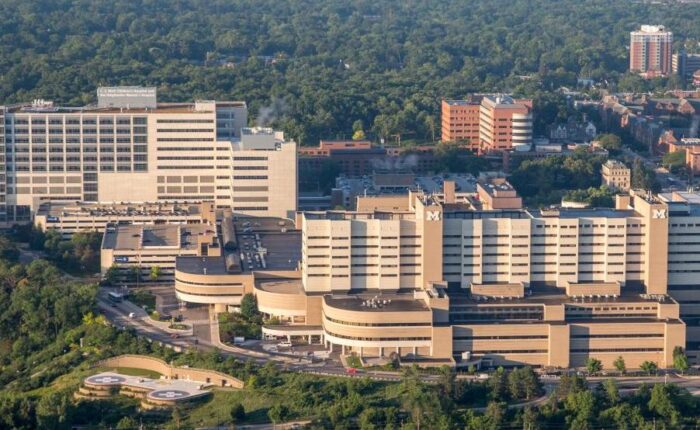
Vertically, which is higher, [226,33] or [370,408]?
[226,33]

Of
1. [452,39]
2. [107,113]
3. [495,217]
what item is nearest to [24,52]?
[452,39]

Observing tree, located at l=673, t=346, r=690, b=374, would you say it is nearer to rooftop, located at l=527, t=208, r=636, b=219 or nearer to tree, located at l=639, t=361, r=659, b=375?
tree, located at l=639, t=361, r=659, b=375

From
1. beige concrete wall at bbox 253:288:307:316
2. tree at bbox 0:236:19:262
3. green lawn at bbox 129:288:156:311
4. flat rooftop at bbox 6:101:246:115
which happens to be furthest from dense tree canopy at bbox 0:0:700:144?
beige concrete wall at bbox 253:288:307:316

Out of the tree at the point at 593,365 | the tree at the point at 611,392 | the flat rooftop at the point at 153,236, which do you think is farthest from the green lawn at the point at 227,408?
the flat rooftop at the point at 153,236

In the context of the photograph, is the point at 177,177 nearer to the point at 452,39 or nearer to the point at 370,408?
the point at 370,408

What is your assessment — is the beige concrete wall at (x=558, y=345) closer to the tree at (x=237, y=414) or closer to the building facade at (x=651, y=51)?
the tree at (x=237, y=414)

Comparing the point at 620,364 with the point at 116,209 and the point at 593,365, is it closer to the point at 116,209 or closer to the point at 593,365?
the point at 593,365

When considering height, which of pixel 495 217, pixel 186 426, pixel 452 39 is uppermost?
pixel 452 39
